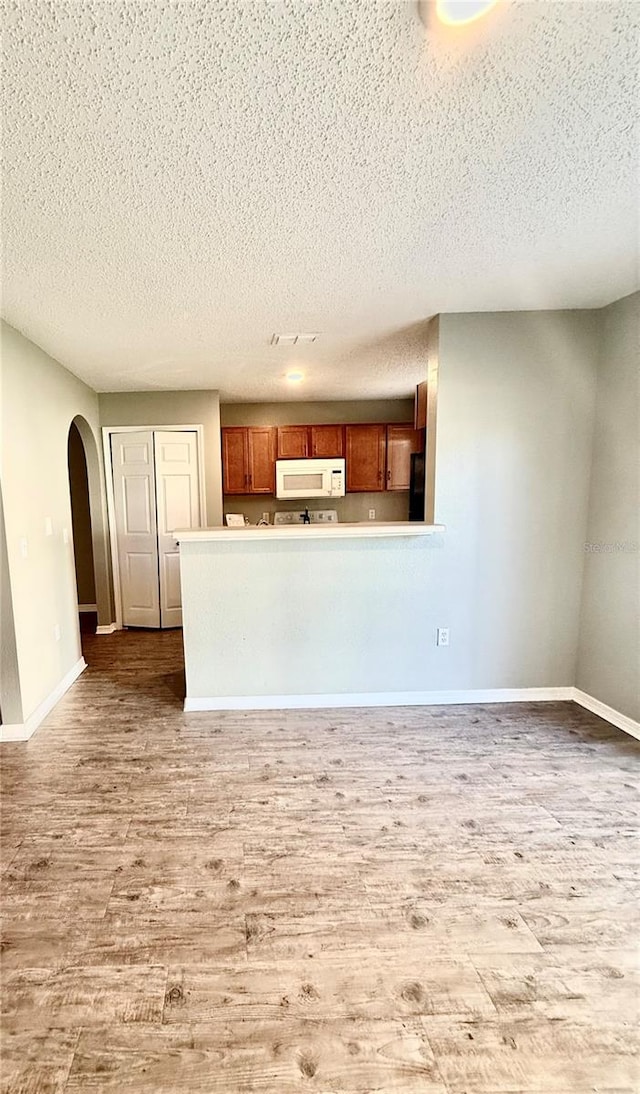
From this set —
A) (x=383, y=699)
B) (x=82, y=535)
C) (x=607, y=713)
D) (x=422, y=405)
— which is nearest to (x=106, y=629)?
(x=82, y=535)

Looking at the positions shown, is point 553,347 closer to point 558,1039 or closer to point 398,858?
point 398,858

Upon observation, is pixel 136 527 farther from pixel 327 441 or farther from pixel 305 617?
pixel 305 617

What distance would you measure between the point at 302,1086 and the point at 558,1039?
67 cm

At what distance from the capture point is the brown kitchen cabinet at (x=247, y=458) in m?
5.38

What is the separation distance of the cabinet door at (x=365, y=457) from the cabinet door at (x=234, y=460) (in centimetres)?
123

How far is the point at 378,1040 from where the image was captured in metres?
1.19

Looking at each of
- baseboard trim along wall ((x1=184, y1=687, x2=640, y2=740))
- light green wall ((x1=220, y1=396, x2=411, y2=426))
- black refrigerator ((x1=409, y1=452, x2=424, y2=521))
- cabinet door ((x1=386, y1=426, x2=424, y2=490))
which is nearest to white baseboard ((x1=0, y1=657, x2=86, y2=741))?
baseboard trim along wall ((x1=184, y1=687, x2=640, y2=740))

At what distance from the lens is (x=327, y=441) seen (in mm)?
5430

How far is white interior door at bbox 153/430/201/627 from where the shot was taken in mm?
4637

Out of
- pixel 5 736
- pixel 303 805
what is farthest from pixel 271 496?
pixel 303 805

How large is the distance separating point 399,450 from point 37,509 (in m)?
3.85

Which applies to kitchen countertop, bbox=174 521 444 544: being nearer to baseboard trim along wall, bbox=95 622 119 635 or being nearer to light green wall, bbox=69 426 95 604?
baseboard trim along wall, bbox=95 622 119 635

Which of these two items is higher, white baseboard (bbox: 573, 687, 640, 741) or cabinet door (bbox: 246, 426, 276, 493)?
cabinet door (bbox: 246, 426, 276, 493)

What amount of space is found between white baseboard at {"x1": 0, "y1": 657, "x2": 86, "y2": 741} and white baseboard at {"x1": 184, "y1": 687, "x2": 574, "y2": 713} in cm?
90
